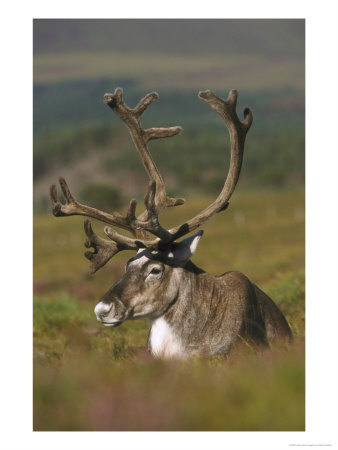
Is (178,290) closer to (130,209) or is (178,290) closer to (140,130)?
(130,209)

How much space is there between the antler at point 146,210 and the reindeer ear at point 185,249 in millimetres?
121

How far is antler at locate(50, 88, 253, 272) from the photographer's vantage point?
7.36m

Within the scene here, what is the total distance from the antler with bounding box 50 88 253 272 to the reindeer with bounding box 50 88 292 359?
1 cm

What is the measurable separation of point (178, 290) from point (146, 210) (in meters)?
0.94

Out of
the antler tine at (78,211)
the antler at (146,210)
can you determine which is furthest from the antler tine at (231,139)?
the antler tine at (78,211)

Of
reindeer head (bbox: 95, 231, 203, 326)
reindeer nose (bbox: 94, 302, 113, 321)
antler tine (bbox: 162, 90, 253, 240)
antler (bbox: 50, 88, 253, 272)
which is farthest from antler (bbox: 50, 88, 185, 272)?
reindeer nose (bbox: 94, 302, 113, 321)

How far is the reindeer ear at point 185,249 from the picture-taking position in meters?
7.34

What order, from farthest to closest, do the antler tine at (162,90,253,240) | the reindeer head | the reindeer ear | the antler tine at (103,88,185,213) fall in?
1. the antler tine at (103,88,185,213)
2. the antler tine at (162,90,253,240)
3. the reindeer ear
4. the reindeer head

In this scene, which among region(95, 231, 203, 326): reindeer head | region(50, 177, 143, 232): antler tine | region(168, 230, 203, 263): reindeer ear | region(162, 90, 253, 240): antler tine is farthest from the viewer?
region(162, 90, 253, 240): antler tine

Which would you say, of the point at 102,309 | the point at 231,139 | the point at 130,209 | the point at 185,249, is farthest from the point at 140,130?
the point at 102,309

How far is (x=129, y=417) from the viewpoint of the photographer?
4.88 meters

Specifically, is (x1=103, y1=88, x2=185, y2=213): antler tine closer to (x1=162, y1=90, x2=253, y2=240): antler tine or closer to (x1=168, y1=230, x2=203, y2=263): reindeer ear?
(x1=162, y1=90, x2=253, y2=240): antler tine
